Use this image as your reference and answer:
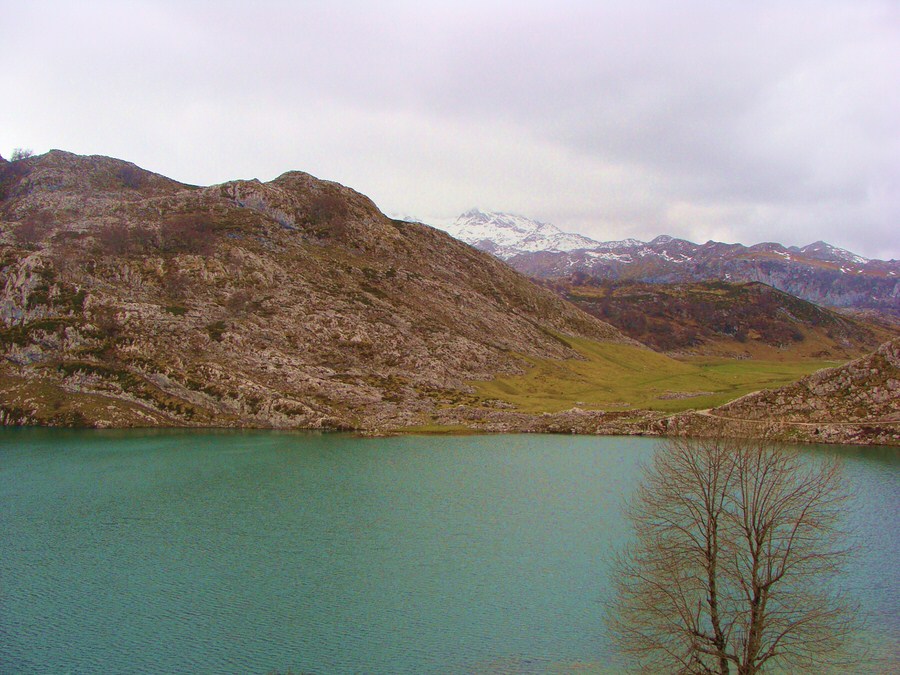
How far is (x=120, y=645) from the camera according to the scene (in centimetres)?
3278

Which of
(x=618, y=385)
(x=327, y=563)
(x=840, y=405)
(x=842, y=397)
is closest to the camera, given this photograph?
(x=327, y=563)

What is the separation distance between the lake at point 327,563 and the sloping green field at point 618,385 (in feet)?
140

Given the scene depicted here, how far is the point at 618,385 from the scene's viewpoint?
517 feet

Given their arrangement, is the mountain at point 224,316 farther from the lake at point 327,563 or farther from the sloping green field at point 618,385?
the lake at point 327,563

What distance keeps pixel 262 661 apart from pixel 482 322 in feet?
504

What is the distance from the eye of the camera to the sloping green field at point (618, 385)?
124938 millimetres

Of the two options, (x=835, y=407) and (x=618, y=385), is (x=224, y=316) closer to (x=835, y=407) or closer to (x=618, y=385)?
(x=618, y=385)

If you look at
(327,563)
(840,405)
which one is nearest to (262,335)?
(327,563)

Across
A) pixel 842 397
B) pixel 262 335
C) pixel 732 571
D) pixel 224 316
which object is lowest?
pixel 732 571

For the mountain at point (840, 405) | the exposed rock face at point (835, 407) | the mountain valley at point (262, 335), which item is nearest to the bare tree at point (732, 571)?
the exposed rock face at point (835, 407)

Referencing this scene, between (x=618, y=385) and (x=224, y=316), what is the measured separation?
104 metres

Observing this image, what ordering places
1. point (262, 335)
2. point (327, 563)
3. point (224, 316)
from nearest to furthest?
point (327, 563), point (262, 335), point (224, 316)

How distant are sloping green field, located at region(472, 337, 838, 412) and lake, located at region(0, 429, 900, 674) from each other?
42.7 meters

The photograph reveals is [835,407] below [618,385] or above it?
below
